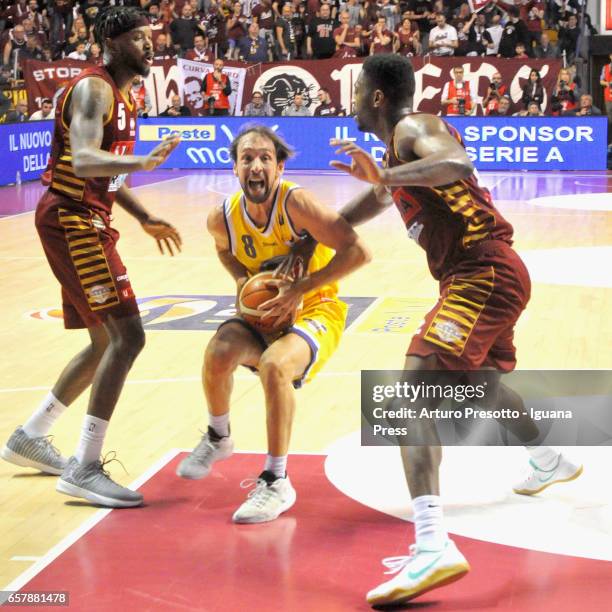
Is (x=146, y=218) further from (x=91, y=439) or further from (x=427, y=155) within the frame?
(x=427, y=155)

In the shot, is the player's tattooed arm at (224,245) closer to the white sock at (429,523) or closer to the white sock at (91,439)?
the white sock at (91,439)

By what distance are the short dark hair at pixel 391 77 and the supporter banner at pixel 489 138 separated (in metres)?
16.0

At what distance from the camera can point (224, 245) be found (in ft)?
16.8

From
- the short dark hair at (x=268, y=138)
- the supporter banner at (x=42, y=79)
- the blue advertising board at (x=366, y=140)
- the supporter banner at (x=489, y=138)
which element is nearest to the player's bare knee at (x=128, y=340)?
the short dark hair at (x=268, y=138)

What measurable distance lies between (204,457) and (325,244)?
1093 millimetres

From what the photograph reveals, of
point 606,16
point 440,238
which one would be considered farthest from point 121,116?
point 606,16

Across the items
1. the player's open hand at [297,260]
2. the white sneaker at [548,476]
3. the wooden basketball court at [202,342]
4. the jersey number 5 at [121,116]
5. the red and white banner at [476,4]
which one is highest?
the red and white banner at [476,4]

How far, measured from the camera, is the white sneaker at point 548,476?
470cm

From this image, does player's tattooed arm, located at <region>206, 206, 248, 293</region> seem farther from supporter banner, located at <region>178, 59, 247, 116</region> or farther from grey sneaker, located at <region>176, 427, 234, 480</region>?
supporter banner, located at <region>178, 59, 247, 116</region>

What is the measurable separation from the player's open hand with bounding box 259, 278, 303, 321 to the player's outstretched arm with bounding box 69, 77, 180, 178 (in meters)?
0.73

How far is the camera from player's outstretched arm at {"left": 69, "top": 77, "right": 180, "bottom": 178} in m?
4.31

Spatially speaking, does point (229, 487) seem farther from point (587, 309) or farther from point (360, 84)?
point (587, 309)

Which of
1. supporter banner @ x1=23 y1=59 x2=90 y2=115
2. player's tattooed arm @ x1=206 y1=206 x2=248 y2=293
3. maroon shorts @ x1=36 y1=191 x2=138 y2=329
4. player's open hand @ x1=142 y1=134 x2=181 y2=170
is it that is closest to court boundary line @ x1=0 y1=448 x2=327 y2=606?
maroon shorts @ x1=36 y1=191 x2=138 y2=329

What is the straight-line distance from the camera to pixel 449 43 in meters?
22.1
